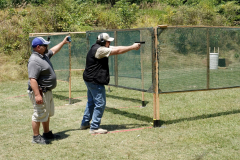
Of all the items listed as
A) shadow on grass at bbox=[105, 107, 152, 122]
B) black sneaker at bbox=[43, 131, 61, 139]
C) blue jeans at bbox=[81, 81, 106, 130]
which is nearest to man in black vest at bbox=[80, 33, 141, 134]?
blue jeans at bbox=[81, 81, 106, 130]

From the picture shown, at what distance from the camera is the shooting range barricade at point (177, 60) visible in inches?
257

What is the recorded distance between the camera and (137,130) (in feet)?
21.1

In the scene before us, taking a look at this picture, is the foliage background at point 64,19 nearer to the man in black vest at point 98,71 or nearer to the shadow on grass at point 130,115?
the shadow on grass at point 130,115

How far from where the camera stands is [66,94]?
10.9 metres

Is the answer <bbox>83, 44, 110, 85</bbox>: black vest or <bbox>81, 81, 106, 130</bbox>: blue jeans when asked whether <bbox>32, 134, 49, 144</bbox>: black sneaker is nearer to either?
<bbox>81, 81, 106, 130</bbox>: blue jeans

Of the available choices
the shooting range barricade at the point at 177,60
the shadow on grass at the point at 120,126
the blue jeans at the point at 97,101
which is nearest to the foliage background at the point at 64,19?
the shooting range barricade at the point at 177,60

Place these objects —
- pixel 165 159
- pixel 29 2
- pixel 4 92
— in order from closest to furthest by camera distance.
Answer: pixel 165 159
pixel 4 92
pixel 29 2

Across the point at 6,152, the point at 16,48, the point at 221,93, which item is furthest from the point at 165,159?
the point at 16,48

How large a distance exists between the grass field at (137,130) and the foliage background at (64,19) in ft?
22.4

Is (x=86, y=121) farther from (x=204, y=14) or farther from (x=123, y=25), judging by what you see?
(x=204, y=14)

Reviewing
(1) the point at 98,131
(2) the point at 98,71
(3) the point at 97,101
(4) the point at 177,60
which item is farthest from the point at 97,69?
(4) the point at 177,60

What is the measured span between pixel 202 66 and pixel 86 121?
9.59ft

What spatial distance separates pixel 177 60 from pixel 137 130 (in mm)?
1768

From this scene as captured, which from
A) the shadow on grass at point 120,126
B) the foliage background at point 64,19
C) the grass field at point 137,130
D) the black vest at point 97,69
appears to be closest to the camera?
the grass field at point 137,130
